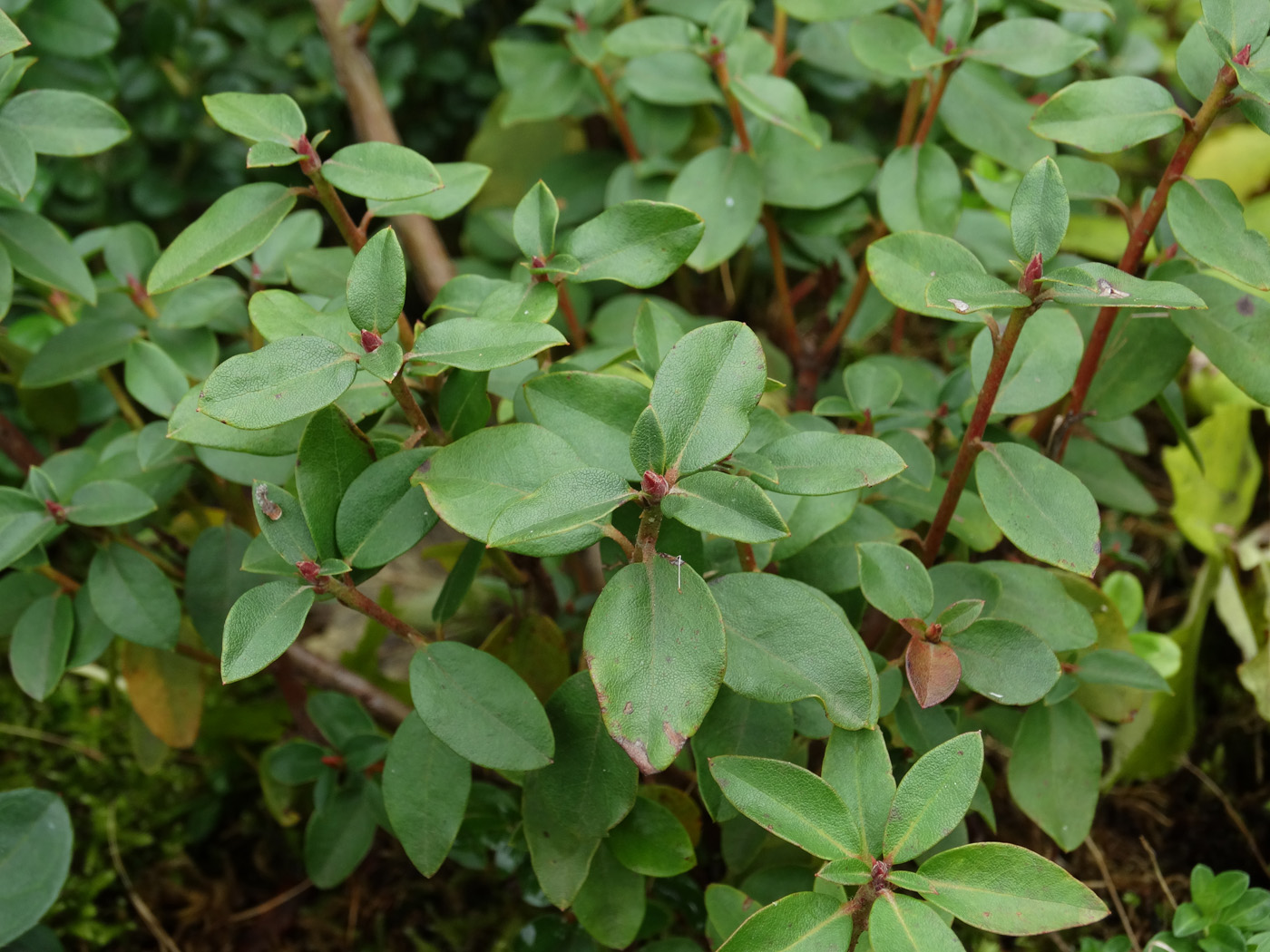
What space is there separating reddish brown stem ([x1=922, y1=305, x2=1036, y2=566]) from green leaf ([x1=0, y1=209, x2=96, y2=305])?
0.96 metres

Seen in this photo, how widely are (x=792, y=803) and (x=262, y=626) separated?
429mm

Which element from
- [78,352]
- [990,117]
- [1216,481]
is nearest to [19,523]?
[78,352]

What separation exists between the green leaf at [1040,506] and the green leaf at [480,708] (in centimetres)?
43

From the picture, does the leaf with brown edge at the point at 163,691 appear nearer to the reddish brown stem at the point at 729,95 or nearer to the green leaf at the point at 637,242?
the green leaf at the point at 637,242

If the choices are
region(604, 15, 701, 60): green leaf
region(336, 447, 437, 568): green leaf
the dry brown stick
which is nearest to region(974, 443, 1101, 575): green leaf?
region(336, 447, 437, 568): green leaf

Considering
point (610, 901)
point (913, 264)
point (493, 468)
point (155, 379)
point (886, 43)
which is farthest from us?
point (886, 43)

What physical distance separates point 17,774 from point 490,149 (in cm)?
136

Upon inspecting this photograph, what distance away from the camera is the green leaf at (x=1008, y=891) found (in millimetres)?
701

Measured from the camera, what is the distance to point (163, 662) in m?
1.27

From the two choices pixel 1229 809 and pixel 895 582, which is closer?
pixel 895 582

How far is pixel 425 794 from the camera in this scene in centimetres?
89

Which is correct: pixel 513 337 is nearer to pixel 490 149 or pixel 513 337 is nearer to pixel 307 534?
pixel 307 534

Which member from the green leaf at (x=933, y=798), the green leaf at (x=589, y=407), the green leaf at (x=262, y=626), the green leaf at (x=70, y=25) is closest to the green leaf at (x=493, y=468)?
the green leaf at (x=589, y=407)

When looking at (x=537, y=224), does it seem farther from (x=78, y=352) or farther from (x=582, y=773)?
(x=78, y=352)
